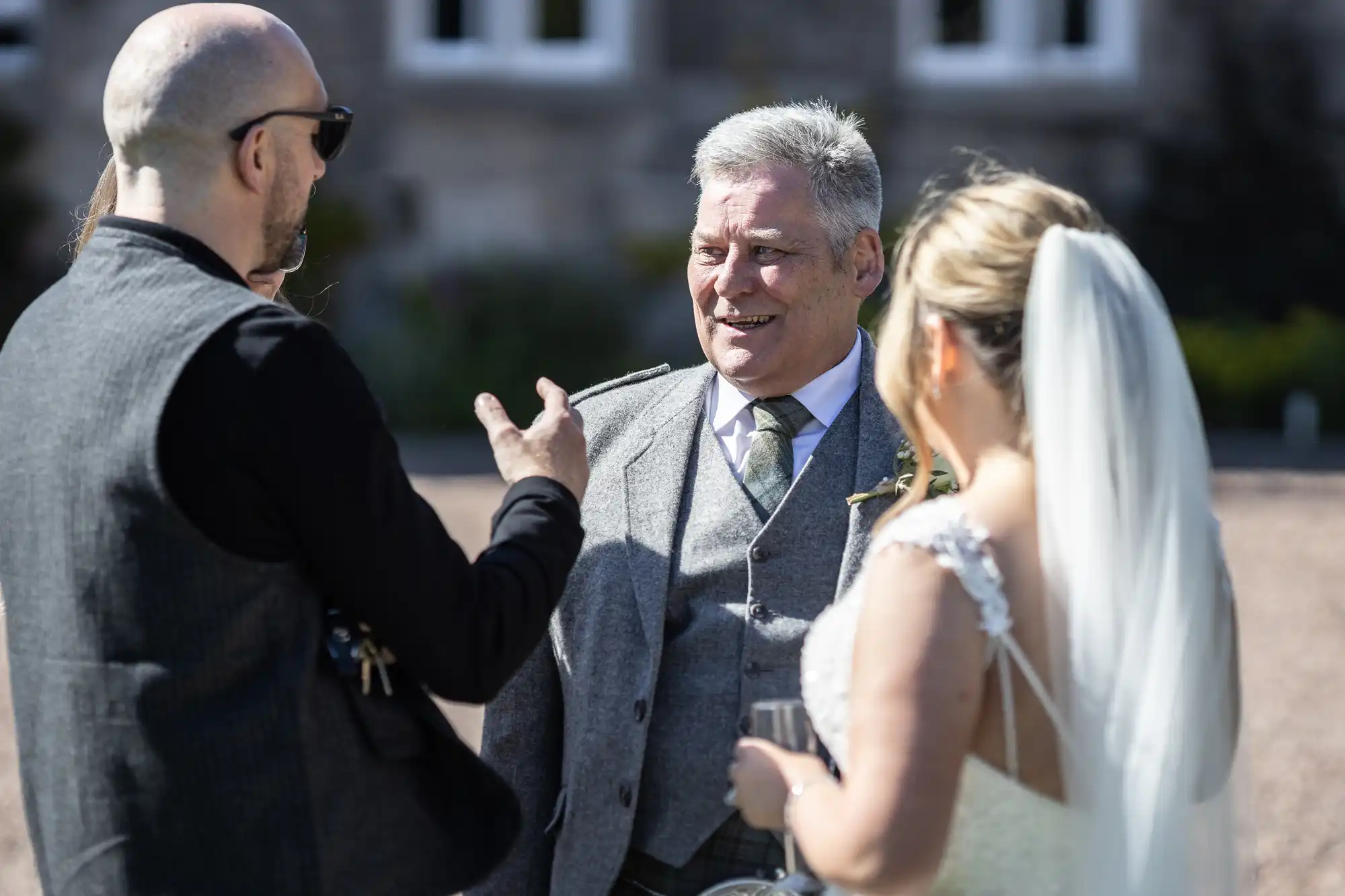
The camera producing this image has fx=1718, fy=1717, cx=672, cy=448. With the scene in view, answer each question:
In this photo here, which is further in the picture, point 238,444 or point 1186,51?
point 1186,51

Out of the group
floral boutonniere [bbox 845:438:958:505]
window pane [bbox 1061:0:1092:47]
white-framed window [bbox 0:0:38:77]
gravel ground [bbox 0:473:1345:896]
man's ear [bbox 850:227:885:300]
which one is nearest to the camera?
floral boutonniere [bbox 845:438:958:505]

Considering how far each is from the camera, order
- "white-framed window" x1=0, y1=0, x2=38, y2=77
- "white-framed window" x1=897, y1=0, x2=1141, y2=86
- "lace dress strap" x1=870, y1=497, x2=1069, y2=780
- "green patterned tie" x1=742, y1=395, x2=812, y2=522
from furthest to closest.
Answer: "white-framed window" x1=897, y1=0, x2=1141, y2=86 → "white-framed window" x1=0, y1=0, x2=38, y2=77 → "green patterned tie" x1=742, y1=395, x2=812, y2=522 → "lace dress strap" x1=870, y1=497, x2=1069, y2=780

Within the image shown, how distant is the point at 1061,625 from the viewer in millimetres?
2004

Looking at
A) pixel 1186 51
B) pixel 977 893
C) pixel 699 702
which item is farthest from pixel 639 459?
pixel 1186 51

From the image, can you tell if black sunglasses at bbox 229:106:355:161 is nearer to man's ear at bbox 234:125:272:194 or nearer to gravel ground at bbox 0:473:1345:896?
man's ear at bbox 234:125:272:194

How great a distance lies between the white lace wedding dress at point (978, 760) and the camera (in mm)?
1979

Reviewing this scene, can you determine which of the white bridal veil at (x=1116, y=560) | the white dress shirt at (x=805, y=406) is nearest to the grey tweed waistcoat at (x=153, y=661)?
the white bridal veil at (x=1116, y=560)

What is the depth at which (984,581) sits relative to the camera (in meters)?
1.98

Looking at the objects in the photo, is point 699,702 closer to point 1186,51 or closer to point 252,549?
point 252,549

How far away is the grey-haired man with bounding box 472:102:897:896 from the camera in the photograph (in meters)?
2.76

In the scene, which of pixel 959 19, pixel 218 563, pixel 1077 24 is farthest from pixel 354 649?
pixel 1077 24

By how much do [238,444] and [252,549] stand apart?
131 mm

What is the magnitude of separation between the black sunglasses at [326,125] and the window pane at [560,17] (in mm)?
12800

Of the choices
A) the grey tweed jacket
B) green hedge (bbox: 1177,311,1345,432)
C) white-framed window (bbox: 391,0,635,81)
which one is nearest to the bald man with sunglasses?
the grey tweed jacket
